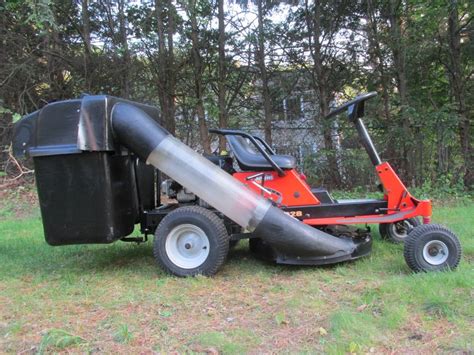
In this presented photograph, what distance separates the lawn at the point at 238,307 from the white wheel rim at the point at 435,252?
0.67 feet

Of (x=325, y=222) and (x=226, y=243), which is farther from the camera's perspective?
(x=325, y=222)

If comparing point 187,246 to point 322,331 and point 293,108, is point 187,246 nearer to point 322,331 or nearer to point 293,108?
point 322,331

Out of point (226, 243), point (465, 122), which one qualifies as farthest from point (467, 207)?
point (226, 243)

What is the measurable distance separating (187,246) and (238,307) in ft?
3.90

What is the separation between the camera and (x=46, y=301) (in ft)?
14.3

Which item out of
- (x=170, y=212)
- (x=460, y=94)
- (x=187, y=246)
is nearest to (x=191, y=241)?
(x=187, y=246)

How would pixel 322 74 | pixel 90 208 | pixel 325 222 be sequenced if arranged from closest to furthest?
pixel 90 208 < pixel 325 222 < pixel 322 74

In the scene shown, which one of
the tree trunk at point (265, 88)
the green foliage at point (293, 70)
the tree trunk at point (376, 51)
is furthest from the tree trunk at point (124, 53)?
the tree trunk at point (376, 51)

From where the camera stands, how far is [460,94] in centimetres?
1127

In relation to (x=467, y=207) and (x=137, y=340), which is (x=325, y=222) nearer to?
(x=137, y=340)

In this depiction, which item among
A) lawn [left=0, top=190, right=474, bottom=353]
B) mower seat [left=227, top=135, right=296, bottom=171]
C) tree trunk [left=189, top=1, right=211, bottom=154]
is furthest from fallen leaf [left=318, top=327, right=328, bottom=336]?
tree trunk [left=189, top=1, right=211, bottom=154]

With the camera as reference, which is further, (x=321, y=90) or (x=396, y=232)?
(x=321, y=90)

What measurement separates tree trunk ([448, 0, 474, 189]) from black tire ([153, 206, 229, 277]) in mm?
8162

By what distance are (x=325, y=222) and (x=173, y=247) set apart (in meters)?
1.64
